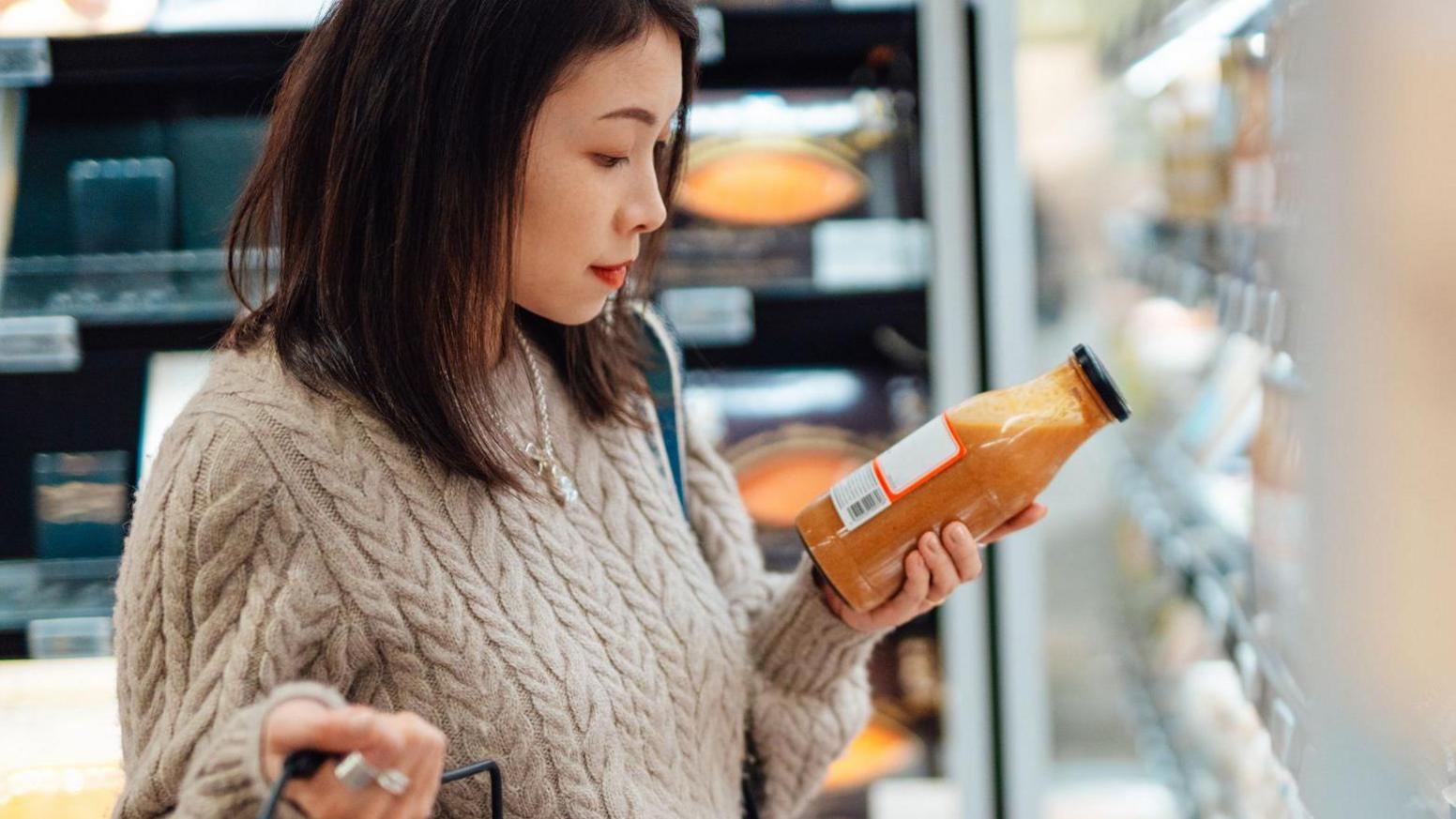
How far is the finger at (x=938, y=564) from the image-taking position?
1028mm

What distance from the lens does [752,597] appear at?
48.5 inches

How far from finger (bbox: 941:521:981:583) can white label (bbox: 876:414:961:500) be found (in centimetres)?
5

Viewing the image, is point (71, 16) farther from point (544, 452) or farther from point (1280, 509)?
point (1280, 509)

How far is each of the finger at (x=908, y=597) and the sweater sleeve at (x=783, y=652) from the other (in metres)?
0.05

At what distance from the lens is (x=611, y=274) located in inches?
39.9

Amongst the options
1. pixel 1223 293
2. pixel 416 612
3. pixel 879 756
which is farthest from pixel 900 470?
pixel 879 756

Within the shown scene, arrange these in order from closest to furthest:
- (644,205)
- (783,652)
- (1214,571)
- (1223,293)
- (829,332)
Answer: (644,205), (783,652), (1223,293), (1214,571), (829,332)

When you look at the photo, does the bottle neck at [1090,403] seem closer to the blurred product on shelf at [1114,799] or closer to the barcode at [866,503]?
the barcode at [866,503]

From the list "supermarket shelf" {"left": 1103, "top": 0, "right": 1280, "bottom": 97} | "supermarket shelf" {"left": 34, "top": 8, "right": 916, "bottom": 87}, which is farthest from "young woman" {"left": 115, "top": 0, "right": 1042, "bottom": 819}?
"supermarket shelf" {"left": 34, "top": 8, "right": 916, "bottom": 87}

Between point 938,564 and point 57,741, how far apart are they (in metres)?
1.46

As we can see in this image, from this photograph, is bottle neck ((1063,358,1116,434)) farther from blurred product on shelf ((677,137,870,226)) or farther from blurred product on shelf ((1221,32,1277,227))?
blurred product on shelf ((677,137,870,226))

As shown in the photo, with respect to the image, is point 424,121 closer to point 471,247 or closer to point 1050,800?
point 471,247

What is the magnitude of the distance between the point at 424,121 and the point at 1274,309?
29.1 inches

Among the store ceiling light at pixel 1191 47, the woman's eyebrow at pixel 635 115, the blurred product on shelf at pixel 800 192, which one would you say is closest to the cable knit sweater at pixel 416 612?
the woman's eyebrow at pixel 635 115
